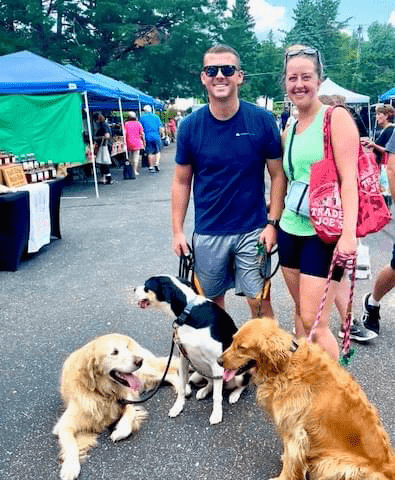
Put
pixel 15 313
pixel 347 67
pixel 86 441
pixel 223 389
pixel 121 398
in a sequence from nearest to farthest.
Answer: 1. pixel 86 441
2. pixel 121 398
3. pixel 223 389
4. pixel 15 313
5. pixel 347 67

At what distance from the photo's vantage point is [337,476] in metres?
2.08

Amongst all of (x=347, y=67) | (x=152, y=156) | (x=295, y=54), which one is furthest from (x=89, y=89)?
(x=347, y=67)

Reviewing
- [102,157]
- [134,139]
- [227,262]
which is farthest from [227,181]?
[134,139]

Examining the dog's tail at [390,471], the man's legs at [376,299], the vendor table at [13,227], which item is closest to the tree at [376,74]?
the vendor table at [13,227]

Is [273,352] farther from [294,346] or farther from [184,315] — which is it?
[184,315]

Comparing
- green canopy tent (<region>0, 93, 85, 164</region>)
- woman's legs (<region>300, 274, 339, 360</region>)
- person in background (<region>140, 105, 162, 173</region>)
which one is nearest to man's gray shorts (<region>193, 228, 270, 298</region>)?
woman's legs (<region>300, 274, 339, 360</region>)

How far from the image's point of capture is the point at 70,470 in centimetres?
251

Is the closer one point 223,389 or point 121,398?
point 121,398

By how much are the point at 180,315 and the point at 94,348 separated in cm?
55

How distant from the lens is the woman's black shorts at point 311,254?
8.43 feet

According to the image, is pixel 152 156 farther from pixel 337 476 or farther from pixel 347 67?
pixel 347 67

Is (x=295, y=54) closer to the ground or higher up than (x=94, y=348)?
higher up

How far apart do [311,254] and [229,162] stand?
78 centimetres

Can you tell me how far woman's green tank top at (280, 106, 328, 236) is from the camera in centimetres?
248
